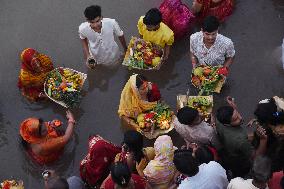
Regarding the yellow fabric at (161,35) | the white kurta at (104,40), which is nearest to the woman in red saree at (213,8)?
the yellow fabric at (161,35)

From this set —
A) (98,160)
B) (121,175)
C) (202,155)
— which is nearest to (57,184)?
(121,175)

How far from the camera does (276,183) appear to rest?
199 inches

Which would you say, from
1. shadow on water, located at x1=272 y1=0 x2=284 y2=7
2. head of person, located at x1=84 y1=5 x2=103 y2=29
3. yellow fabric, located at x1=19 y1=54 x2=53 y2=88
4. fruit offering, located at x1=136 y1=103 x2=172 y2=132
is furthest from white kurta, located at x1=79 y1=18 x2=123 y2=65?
shadow on water, located at x1=272 y1=0 x2=284 y2=7

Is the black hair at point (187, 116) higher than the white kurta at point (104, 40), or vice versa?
the white kurta at point (104, 40)

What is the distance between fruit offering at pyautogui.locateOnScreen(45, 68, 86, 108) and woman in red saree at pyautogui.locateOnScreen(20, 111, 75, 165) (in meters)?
0.43

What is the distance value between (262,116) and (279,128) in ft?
0.89

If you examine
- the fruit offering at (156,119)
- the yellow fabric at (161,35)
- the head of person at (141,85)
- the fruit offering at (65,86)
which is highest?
the yellow fabric at (161,35)

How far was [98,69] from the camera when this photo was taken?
7977mm

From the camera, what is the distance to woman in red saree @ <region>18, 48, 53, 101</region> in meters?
6.99

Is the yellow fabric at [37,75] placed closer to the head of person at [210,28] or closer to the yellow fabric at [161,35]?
the yellow fabric at [161,35]

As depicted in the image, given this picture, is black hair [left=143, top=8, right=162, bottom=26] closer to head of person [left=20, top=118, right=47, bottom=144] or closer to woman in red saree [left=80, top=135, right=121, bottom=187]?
woman in red saree [left=80, top=135, right=121, bottom=187]

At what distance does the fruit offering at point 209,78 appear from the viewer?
6.75 meters

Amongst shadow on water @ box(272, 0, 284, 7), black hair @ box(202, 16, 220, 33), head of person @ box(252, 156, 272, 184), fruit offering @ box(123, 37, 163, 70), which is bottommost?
head of person @ box(252, 156, 272, 184)

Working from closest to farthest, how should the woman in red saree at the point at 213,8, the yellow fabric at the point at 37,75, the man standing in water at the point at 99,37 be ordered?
the man standing in water at the point at 99,37 < the yellow fabric at the point at 37,75 < the woman in red saree at the point at 213,8
